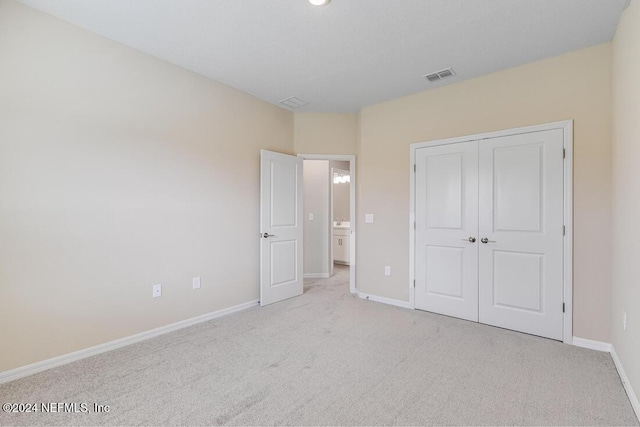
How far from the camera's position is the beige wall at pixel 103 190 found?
2131 millimetres

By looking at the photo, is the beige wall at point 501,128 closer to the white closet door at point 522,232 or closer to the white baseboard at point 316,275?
the white closet door at point 522,232

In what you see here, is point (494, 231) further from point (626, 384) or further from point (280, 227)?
point (280, 227)

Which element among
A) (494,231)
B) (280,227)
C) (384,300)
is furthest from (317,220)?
(494,231)

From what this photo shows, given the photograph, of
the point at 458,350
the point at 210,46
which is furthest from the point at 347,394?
the point at 210,46

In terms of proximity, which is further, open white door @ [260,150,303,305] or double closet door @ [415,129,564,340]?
open white door @ [260,150,303,305]

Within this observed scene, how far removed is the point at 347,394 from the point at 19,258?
7.95 ft

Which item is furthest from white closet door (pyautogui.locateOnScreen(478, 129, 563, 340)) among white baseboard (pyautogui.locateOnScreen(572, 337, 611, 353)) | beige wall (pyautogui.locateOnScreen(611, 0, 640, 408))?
beige wall (pyautogui.locateOnScreen(611, 0, 640, 408))

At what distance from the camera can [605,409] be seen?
5.82 ft

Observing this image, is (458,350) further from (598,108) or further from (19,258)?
(19,258)

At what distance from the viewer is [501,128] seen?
3.06m

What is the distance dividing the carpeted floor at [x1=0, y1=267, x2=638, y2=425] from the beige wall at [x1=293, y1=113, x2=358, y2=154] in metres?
2.48

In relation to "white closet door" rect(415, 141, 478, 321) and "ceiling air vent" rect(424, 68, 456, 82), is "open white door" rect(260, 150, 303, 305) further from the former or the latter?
"ceiling air vent" rect(424, 68, 456, 82)

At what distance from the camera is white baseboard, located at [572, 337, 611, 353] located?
2.52 meters

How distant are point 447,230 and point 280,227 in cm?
204
